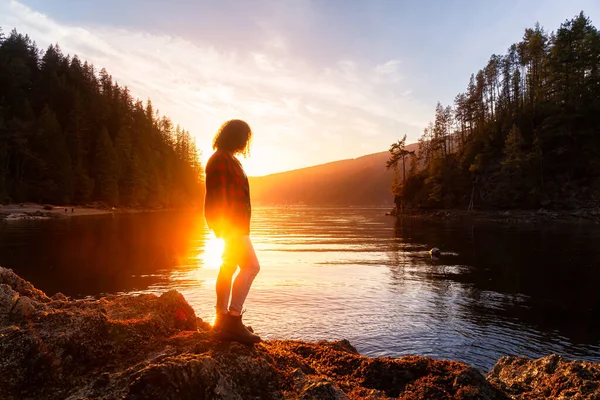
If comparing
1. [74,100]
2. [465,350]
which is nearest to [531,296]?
[465,350]

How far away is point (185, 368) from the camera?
142 inches

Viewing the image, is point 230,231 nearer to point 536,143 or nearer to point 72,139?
point 536,143

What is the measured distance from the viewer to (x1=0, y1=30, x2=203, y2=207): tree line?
7175cm

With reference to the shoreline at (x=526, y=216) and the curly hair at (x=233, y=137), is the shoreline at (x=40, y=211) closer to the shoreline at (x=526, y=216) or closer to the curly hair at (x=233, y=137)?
the curly hair at (x=233, y=137)

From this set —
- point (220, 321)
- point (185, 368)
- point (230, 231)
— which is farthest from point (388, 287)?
point (185, 368)

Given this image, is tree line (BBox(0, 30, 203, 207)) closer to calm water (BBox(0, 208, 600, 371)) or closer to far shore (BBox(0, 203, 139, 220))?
far shore (BBox(0, 203, 139, 220))

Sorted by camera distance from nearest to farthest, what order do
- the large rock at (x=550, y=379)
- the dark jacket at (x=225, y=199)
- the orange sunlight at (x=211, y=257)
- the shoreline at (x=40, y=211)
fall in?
the dark jacket at (x=225, y=199) → the large rock at (x=550, y=379) → the orange sunlight at (x=211, y=257) → the shoreline at (x=40, y=211)

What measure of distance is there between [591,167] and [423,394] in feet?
248

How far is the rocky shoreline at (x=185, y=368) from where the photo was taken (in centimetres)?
368

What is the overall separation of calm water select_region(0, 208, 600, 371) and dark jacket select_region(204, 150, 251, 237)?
20.8 ft

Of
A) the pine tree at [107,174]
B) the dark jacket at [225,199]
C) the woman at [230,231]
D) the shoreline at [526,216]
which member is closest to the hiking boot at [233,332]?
the woman at [230,231]

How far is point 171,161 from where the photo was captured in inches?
5022

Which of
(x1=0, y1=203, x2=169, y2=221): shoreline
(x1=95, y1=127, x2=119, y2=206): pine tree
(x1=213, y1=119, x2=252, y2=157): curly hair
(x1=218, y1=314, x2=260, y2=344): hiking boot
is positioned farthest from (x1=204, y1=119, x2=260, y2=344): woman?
(x1=95, y1=127, x2=119, y2=206): pine tree

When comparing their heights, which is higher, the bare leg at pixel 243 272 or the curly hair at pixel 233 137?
the curly hair at pixel 233 137
